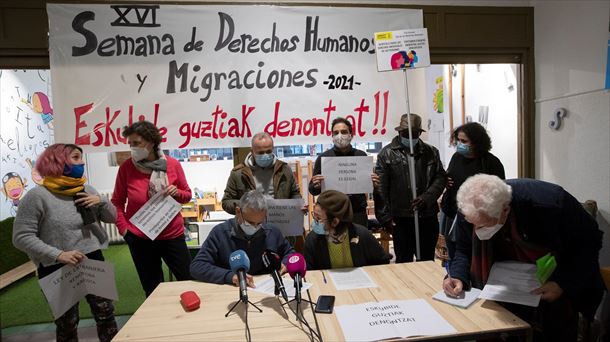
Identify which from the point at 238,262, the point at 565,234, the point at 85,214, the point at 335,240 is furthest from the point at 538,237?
the point at 85,214

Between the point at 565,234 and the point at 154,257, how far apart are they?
7.86 ft

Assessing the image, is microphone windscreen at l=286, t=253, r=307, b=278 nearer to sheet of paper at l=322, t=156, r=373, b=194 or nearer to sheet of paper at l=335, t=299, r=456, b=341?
sheet of paper at l=335, t=299, r=456, b=341

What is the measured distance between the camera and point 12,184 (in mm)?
3977

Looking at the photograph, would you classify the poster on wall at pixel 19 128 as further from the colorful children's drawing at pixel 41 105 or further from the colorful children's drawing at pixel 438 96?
the colorful children's drawing at pixel 438 96

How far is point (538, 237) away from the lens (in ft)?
5.20

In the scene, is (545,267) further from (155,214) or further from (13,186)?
(13,186)

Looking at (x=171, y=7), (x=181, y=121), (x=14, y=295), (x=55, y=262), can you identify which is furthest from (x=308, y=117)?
(x=14, y=295)

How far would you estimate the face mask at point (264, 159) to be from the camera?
244 cm

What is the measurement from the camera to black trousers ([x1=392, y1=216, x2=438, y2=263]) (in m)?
2.70

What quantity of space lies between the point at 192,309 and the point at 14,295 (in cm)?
325

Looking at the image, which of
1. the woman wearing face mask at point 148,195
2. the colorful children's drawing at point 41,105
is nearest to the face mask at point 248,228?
the woman wearing face mask at point 148,195

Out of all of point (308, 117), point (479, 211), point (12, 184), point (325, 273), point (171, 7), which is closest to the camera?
point (479, 211)

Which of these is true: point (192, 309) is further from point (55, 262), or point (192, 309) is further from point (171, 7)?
point (171, 7)

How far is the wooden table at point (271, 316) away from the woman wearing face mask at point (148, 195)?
0.70 m
